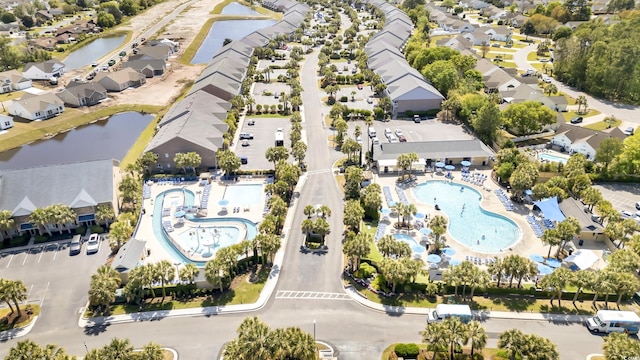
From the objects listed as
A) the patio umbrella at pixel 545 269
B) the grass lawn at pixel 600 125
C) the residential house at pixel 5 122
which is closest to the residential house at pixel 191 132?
the residential house at pixel 5 122

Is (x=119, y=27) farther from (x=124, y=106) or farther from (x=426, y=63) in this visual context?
(x=426, y=63)

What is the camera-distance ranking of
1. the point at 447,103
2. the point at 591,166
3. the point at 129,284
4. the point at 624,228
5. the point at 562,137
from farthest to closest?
the point at 447,103 → the point at 562,137 → the point at 591,166 → the point at 624,228 → the point at 129,284

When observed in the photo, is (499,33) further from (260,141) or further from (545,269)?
(545,269)

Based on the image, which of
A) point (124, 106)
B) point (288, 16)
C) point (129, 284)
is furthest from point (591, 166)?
point (288, 16)

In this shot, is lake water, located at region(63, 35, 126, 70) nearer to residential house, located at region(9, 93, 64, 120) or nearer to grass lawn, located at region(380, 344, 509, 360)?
residential house, located at region(9, 93, 64, 120)

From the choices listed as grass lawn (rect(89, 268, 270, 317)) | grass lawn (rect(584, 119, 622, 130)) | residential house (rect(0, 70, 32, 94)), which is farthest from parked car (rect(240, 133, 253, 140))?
residential house (rect(0, 70, 32, 94))

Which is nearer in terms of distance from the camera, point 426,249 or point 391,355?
point 391,355

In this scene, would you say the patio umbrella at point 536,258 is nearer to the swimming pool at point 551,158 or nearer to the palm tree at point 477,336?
the palm tree at point 477,336
